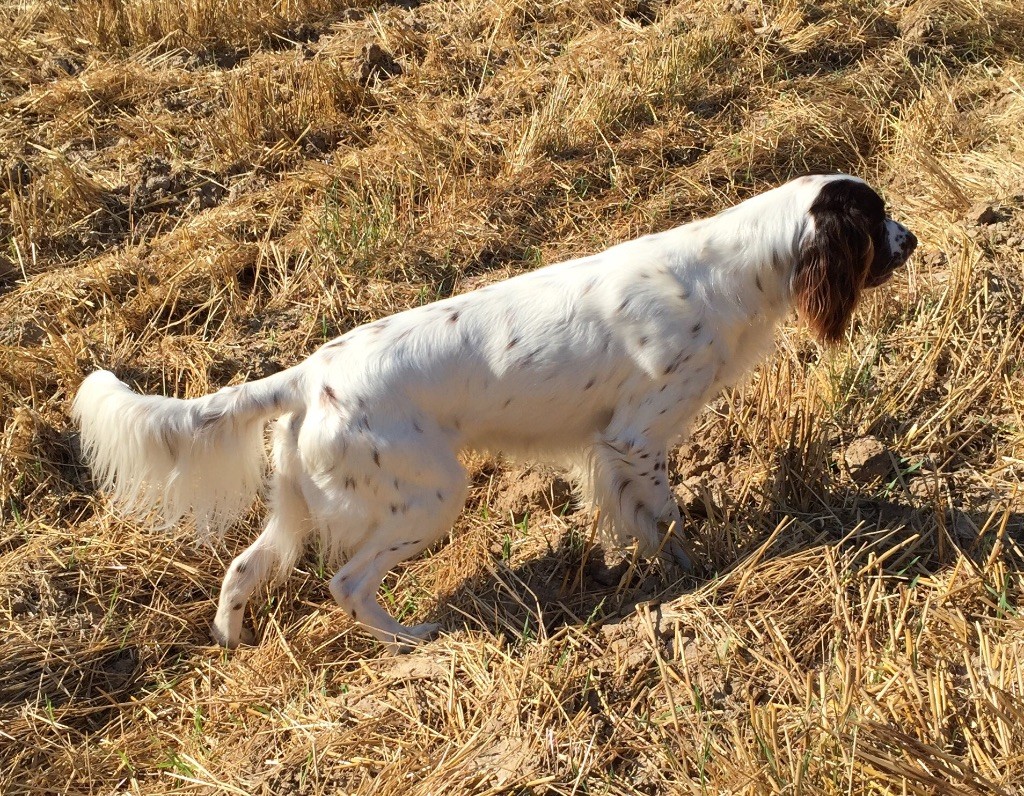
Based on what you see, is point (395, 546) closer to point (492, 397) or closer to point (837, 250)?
point (492, 397)

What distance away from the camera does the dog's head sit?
3715 millimetres

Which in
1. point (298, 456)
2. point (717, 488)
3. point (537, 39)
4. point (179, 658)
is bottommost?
point (179, 658)

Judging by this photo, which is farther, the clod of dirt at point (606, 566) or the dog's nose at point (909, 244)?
the clod of dirt at point (606, 566)

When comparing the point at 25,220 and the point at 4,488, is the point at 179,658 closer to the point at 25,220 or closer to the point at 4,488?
the point at 4,488

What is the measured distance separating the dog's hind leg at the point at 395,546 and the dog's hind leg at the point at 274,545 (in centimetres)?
24

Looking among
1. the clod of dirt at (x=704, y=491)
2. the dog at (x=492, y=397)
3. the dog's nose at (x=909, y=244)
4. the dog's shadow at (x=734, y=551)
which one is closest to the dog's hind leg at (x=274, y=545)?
the dog at (x=492, y=397)

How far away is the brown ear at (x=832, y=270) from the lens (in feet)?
12.2

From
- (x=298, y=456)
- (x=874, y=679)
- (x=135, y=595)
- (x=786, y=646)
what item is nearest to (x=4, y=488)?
(x=135, y=595)

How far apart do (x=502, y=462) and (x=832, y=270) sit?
1.66 m

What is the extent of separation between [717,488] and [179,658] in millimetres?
2183

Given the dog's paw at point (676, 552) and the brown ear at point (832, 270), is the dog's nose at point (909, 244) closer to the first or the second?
the brown ear at point (832, 270)

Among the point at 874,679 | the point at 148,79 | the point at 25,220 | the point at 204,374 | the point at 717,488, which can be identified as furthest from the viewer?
the point at 148,79

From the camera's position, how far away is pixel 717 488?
4.25m

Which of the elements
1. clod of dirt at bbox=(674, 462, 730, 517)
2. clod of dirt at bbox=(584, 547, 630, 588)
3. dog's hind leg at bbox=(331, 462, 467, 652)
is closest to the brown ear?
clod of dirt at bbox=(674, 462, 730, 517)
